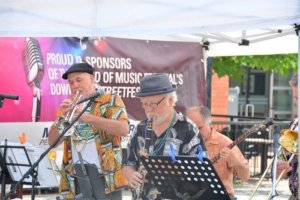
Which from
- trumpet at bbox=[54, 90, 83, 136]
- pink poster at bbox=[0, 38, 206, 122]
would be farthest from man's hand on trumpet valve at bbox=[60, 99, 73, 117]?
pink poster at bbox=[0, 38, 206, 122]

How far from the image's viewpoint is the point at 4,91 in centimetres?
984

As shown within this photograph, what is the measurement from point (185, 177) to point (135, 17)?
1.68m

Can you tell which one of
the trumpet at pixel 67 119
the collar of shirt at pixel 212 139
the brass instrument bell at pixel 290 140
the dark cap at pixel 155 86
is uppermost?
the dark cap at pixel 155 86

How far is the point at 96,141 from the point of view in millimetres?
6383

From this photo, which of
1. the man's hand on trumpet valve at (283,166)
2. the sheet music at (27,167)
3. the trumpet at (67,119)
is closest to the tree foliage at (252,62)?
the sheet music at (27,167)

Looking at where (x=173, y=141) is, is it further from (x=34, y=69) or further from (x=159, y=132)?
(x=34, y=69)

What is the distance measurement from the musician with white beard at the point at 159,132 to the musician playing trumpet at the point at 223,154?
1008 millimetres

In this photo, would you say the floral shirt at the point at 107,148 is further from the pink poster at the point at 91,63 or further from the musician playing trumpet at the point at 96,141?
the pink poster at the point at 91,63

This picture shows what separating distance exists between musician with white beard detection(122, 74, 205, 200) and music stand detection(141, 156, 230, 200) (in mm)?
392

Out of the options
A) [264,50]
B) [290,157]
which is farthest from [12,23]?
[264,50]

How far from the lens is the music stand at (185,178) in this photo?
4.77 m

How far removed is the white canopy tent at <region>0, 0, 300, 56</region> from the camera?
5656 millimetres

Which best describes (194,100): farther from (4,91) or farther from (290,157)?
(290,157)

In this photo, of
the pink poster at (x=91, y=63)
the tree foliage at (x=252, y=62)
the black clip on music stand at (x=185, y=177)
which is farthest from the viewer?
the tree foliage at (x=252, y=62)
